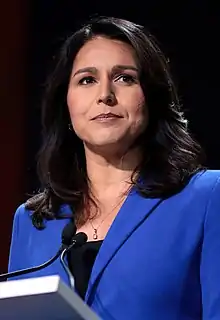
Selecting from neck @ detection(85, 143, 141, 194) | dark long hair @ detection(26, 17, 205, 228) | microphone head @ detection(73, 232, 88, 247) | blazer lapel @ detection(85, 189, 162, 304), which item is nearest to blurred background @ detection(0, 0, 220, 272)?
dark long hair @ detection(26, 17, 205, 228)

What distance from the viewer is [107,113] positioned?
1.30m

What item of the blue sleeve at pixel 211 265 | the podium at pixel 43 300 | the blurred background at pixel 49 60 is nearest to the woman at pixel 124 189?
the blue sleeve at pixel 211 265

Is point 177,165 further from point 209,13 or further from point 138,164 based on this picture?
point 209,13

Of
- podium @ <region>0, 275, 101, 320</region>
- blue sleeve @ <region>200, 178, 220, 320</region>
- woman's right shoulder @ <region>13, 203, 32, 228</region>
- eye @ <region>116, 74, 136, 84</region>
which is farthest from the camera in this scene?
woman's right shoulder @ <region>13, 203, 32, 228</region>

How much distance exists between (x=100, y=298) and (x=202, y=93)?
3.63ft

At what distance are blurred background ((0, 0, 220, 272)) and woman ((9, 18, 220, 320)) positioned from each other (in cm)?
64

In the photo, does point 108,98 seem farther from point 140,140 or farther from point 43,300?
point 43,300

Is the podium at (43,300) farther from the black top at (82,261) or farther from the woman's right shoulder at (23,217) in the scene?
A: the woman's right shoulder at (23,217)

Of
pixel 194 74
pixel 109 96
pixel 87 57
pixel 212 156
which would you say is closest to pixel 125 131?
pixel 109 96

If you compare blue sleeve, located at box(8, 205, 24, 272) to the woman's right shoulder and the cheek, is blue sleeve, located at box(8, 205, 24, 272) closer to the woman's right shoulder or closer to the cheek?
the woman's right shoulder

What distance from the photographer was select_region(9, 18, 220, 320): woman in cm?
117

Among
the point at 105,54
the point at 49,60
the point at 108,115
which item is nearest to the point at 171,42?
the point at 49,60

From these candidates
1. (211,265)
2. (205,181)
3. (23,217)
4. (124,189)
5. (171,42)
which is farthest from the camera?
(171,42)

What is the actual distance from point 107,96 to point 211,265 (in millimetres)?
371
